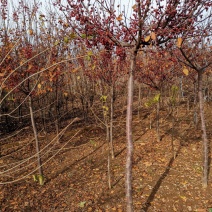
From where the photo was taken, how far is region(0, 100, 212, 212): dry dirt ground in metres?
4.18

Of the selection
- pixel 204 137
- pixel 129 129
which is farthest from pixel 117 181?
pixel 129 129

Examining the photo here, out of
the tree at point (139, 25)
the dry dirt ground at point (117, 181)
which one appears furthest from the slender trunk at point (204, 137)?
the tree at point (139, 25)

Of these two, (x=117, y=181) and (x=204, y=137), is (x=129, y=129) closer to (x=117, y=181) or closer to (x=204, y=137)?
(x=204, y=137)

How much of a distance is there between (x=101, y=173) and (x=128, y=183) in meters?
2.88

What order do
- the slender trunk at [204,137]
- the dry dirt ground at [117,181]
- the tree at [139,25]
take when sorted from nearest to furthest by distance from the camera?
the tree at [139,25], the slender trunk at [204,137], the dry dirt ground at [117,181]

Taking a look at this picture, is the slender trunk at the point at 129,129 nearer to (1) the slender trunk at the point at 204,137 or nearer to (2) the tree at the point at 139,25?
(2) the tree at the point at 139,25

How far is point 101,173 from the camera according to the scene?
5.65 m

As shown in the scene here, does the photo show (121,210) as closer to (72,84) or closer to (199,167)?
(199,167)

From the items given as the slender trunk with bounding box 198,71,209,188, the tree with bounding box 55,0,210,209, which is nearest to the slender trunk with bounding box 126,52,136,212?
the tree with bounding box 55,0,210,209

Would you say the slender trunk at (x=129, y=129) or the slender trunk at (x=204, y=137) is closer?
the slender trunk at (x=129, y=129)

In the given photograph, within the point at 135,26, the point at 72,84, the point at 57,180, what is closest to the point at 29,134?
the point at 72,84

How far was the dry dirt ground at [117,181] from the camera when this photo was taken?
4176mm

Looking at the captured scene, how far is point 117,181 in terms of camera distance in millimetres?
5113

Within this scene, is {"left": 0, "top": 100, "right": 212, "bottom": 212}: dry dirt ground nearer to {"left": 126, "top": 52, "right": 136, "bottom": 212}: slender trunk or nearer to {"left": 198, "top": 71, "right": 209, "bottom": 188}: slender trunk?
{"left": 198, "top": 71, "right": 209, "bottom": 188}: slender trunk
